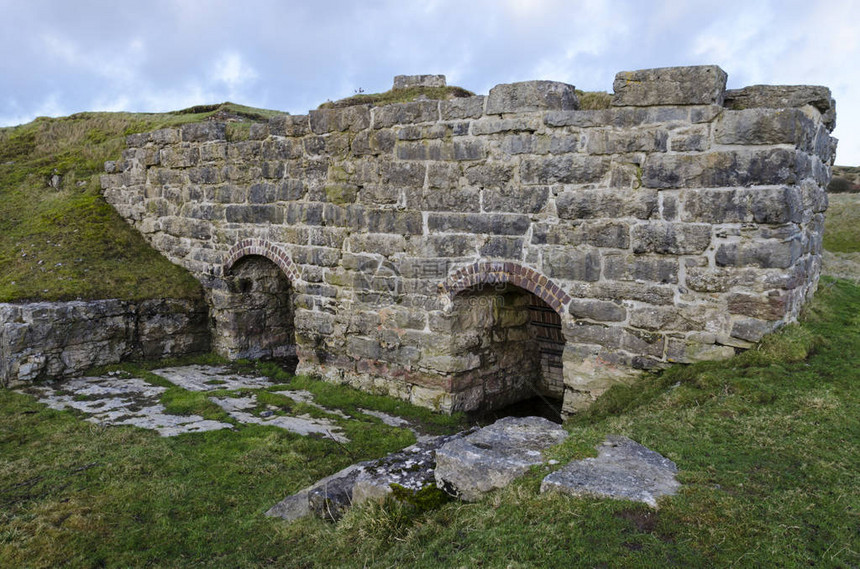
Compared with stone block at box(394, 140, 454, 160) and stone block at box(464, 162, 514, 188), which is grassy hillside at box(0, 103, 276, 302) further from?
stone block at box(464, 162, 514, 188)

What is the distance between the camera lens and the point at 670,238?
6.50m

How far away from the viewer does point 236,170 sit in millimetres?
10430

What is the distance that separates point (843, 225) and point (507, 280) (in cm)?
1472

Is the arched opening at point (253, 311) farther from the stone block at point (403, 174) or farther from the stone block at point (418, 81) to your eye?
the stone block at point (418, 81)

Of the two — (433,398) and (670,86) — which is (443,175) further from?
(433,398)

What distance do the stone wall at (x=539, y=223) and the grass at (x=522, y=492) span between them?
0.72m

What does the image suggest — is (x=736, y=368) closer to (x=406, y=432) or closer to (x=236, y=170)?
(x=406, y=432)

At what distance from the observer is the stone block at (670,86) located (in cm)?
626

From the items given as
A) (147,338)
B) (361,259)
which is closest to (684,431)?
(361,259)

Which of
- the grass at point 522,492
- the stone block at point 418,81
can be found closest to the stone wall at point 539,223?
the grass at point 522,492

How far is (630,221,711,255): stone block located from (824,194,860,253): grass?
41.1ft

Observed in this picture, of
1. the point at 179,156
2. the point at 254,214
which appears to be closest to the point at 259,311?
the point at 254,214

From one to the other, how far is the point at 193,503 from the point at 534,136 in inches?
213

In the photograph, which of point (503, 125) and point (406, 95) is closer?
point (503, 125)
